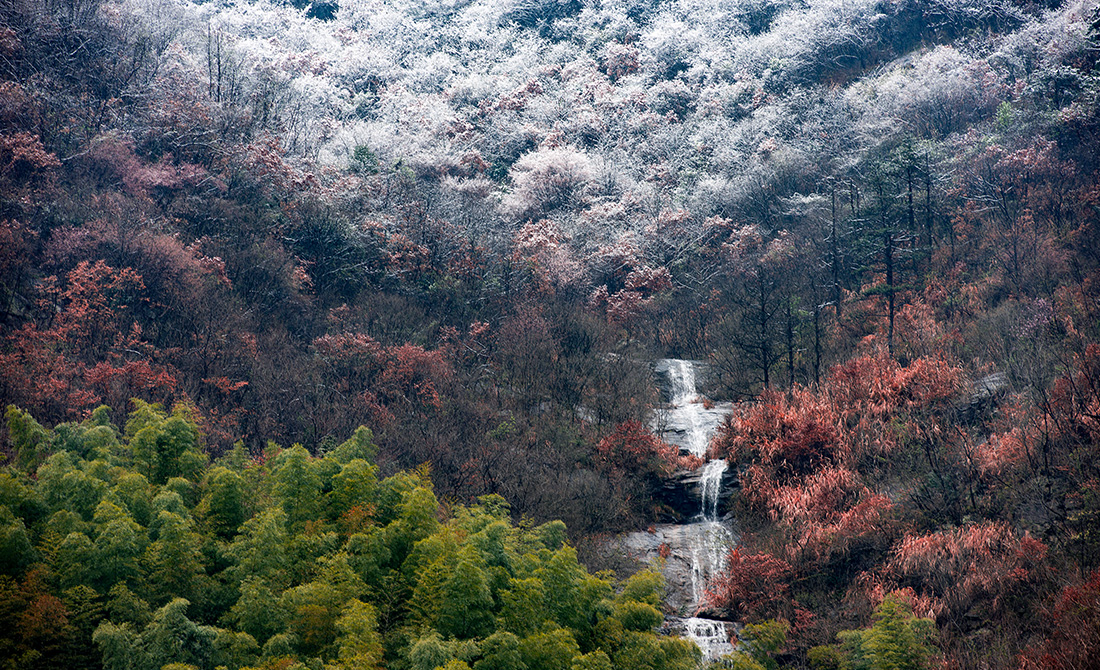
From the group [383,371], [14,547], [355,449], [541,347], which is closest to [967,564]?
[355,449]

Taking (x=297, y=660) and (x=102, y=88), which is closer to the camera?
(x=297, y=660)

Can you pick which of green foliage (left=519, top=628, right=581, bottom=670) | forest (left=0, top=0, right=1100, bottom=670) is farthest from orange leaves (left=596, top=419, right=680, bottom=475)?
green foliage (left=519, top=628, right=581, bottom=670)

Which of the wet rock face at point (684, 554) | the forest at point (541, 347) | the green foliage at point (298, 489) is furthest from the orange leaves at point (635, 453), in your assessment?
the green foliage at point (298, 489)

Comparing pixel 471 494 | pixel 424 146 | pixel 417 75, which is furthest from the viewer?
pixel 417 75

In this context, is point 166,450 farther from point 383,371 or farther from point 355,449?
point 383,371

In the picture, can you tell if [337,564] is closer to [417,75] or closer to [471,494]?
[471,494]

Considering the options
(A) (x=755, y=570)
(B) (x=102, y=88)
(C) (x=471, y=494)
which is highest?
(B) (x=102, y=88)

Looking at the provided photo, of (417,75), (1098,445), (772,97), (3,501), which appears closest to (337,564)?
(3,501)

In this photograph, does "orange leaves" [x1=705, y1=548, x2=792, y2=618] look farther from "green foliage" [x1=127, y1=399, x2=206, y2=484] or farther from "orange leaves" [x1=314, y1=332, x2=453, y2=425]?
"green foliage" [x1=127, y1=399, x2=206, y2=484]
